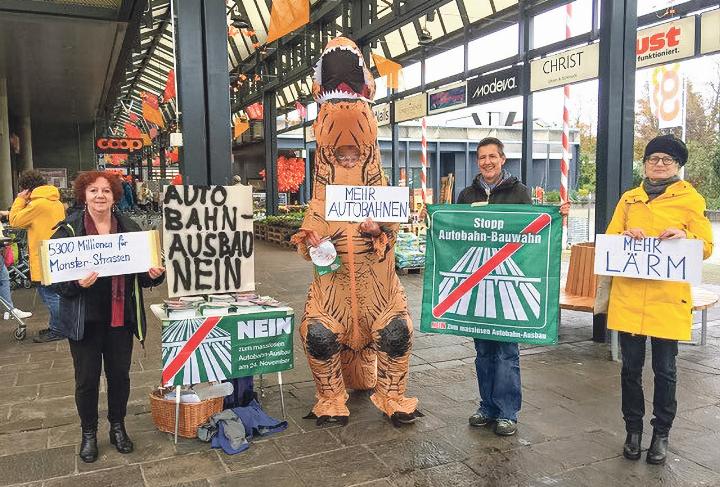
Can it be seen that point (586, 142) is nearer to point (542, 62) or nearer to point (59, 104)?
point (542, 62)

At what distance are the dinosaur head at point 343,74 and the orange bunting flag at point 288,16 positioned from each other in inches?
73.6

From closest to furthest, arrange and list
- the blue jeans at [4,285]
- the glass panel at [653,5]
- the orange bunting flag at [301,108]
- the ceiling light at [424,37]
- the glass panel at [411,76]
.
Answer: the blue jeans at [4,285]
the glass panel at [653,5]
the ceiling light at [424,37]
the glass panel at [411,76]
the orange bunting flag at [301,108]

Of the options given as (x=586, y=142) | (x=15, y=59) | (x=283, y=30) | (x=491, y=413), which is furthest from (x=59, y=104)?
(x=586, y=142)

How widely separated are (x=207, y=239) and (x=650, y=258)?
8.47 feet

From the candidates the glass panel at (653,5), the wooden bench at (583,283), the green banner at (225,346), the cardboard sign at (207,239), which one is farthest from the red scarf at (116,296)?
the glass panel at (653,5)

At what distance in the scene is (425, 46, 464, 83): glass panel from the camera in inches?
438

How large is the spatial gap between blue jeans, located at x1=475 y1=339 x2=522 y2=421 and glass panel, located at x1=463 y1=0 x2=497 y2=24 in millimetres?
8054

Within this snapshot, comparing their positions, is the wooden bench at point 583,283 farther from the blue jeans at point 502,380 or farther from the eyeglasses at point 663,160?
the eyeglasses at point 663,160

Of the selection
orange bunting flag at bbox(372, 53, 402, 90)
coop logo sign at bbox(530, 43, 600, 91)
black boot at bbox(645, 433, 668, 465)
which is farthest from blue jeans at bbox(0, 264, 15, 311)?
coop logo sign at bbox(530, 43, 600, 91)

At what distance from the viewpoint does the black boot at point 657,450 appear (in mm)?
3104

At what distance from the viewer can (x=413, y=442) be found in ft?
11.2

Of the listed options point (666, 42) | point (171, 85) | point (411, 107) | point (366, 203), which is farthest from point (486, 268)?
point (411, 107)

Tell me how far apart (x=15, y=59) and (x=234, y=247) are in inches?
368

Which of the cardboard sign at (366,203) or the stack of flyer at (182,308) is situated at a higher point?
the cardboard sign at (366,203)
